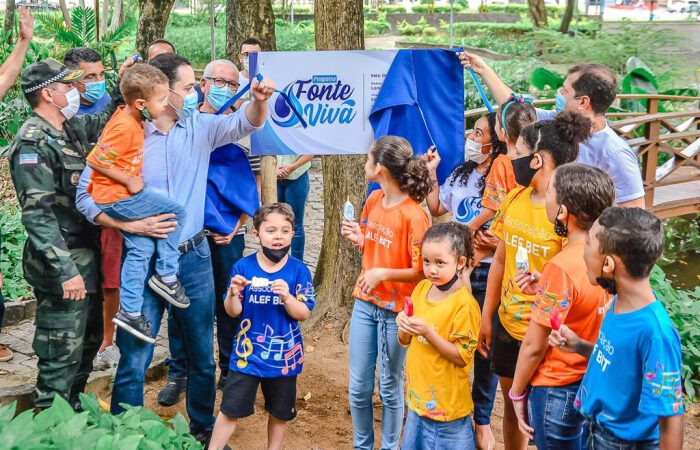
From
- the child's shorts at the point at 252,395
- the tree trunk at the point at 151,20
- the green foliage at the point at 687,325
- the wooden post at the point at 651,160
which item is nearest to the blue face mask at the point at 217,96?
the child's shorts at the point at 252,395

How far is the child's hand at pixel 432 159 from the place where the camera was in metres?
4.46

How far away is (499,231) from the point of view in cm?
395

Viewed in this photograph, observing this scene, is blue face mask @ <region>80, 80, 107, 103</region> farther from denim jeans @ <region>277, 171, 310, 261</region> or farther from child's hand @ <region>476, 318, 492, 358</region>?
child's hand @ <region>476, 318, 492, 358</region>

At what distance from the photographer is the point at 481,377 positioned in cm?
463

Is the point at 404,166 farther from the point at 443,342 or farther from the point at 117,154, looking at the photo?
the point at 117,154

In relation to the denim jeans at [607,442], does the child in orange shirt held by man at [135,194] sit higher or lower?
higher

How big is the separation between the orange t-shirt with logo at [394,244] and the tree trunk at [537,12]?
25.9 meters

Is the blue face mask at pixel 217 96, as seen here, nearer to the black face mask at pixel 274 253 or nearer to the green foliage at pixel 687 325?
the black face mask at pixel 274 253

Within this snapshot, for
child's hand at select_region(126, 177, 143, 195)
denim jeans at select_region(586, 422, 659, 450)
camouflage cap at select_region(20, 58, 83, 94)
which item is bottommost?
denim jeans at select_region(586, 422, 659, 450)

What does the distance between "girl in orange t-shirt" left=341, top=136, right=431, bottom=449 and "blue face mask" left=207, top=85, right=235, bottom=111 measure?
4.22ft

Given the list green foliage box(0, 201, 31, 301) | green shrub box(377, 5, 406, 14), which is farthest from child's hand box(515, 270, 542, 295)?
green shrub box(377, 5, 406, 14)

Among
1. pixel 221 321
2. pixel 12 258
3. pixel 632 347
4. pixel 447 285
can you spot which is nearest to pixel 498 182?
pixel 447 285

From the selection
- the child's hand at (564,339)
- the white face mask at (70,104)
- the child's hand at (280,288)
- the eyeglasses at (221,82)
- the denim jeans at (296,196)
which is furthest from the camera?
the denim jeans at (296,196)

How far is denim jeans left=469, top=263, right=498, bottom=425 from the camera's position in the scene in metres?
4.54
